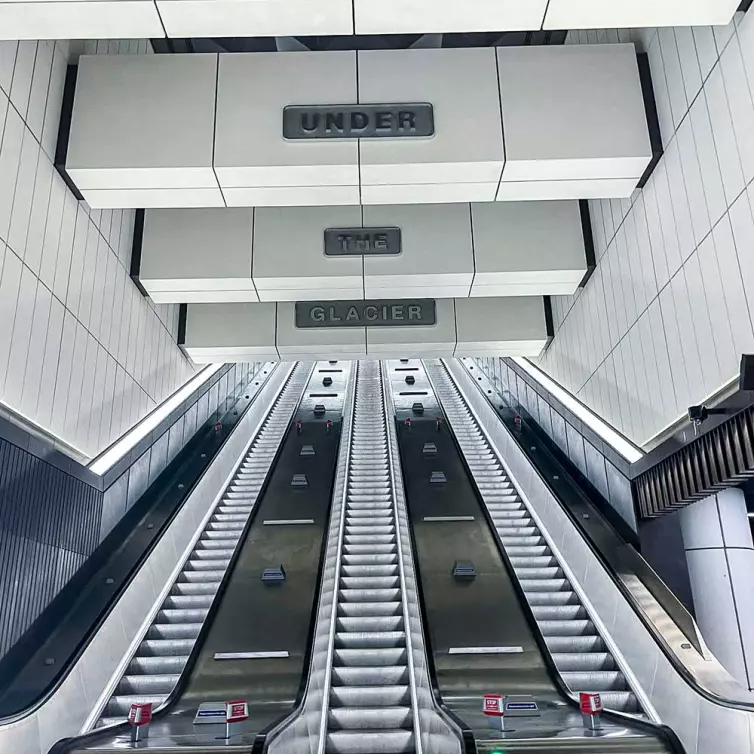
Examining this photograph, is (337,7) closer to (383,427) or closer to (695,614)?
(695,614)

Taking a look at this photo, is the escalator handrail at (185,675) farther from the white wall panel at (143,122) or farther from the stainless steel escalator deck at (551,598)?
the white wall panel at (143,122)

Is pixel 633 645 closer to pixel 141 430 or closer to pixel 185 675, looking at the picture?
pixel 185 675

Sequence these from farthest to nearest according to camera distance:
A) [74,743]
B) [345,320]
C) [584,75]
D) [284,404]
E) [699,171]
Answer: [284,404], [345,320], [584,75], [699,171], [74,743]

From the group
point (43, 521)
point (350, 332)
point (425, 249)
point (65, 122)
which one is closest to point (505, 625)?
point (425, 249)

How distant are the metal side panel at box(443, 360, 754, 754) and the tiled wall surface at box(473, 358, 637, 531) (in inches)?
24.8

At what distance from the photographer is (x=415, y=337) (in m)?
9.79

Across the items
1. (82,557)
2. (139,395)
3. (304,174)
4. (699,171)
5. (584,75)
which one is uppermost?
(584,75)

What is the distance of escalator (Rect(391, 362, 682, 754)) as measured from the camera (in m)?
4.42

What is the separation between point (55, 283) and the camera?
5746 millimetres

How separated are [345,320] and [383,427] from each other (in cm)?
566

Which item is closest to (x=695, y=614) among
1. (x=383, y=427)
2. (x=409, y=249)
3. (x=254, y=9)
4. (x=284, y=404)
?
(x=409, y=249)

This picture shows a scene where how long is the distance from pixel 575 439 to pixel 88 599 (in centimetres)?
676

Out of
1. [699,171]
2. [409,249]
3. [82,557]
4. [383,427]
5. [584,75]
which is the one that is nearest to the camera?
[699,171]

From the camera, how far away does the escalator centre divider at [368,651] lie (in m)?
4.80
